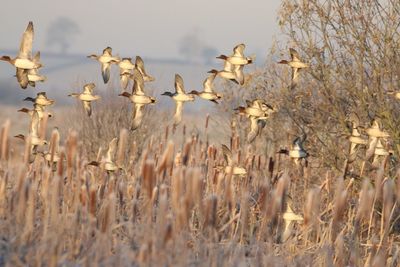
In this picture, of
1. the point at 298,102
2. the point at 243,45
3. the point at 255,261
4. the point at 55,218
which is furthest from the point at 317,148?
the point at 55,218

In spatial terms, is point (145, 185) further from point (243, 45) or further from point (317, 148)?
point (317, 148)

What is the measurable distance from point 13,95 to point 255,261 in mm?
40231

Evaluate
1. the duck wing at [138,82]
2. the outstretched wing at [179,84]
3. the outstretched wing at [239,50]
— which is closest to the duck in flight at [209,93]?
the outstretched wing at [179,84]

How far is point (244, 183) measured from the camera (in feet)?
26.3

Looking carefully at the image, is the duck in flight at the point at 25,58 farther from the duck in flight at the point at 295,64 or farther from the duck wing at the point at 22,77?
the duck in flight at the point at 295,64

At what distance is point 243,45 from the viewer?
7.47 meters

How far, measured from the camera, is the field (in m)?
5.07

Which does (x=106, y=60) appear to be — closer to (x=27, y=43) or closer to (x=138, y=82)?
(x=138, y=82)

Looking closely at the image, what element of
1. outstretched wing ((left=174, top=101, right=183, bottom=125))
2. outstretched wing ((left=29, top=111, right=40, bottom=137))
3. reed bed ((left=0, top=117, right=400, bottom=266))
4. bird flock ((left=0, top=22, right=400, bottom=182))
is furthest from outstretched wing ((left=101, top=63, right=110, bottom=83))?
reed bed ((left=0, top=117, right=400, bottom=266))

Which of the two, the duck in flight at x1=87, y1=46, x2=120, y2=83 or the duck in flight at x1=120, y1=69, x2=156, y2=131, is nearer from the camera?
the duck in flight at x1=120, y1=69, x2=156, y2=131

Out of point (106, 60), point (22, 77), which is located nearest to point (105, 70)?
point (106, 60)

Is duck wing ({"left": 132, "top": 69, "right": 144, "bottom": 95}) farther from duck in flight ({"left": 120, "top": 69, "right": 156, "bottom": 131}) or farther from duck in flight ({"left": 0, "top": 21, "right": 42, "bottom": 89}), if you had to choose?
duck in flight ({"left": 0, "top": 21, "right": 42, "bottom": 89})

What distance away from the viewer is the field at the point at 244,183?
5.07 m

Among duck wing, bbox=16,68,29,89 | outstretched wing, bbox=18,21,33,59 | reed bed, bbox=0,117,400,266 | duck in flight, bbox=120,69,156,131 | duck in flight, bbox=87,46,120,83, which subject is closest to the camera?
reed bed, bbox=0,117,400,266
